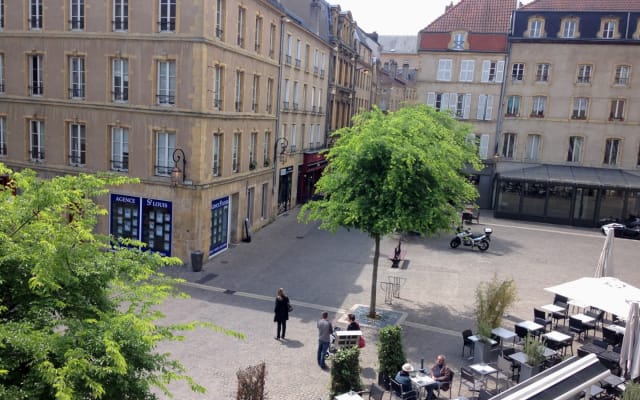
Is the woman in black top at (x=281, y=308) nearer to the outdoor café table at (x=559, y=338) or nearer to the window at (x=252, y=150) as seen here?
the outdoor café table at (x=559, y=338)

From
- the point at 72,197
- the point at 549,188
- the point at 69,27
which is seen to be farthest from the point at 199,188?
the point at 549,188

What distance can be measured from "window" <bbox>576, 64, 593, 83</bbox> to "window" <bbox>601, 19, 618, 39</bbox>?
2.27m

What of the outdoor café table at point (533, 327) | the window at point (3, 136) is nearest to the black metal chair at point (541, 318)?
the outdoor café table at point (533, 327)

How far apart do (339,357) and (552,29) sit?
35.4 metres

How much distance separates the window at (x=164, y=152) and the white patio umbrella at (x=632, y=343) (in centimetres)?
1694

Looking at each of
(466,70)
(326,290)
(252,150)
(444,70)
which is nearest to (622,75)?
(466,70)

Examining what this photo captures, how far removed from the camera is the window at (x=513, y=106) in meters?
40.0

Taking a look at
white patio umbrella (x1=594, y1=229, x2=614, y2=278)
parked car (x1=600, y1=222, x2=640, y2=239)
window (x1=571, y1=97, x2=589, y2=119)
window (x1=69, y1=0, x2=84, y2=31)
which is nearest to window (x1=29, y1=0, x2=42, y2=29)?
window (x1=69, y1=0, x2=84, y2=31)

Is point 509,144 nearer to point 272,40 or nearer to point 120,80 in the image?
point 272,40

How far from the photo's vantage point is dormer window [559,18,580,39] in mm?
37969

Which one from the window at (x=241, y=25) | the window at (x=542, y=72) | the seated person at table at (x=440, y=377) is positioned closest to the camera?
the seated person at table at (x=440, y=377)

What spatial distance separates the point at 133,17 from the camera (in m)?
21.3

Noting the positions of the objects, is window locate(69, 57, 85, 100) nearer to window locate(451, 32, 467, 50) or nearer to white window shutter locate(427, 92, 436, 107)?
white window shutter locate(427, 92, 436, 107)

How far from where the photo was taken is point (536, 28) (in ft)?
128
